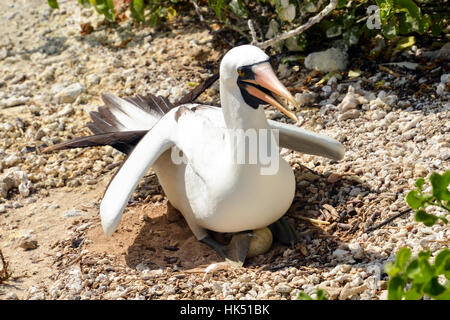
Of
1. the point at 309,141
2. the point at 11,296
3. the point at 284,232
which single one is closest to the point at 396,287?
the point at 284,232

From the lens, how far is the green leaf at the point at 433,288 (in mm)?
2836

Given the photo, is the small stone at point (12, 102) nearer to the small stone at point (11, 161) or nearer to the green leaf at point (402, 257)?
the small stone at point (11, 161)

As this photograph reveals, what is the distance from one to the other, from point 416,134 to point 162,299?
227 cm

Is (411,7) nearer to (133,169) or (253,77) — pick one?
(253,77)

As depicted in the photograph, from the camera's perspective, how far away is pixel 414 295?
284 cm

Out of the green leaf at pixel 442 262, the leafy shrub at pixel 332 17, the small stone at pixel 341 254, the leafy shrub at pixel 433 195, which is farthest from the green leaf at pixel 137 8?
the green leaf at pixel 442 262

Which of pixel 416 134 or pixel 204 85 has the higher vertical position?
pixel 204 85

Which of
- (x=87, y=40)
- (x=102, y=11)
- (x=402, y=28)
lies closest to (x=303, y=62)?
(x=402, y=28)

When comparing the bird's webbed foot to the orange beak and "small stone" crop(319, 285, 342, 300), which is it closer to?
"small stone" crop(319, 285, 342, 300)

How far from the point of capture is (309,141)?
16.3 feet

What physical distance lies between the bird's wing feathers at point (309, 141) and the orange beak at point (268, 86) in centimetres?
76

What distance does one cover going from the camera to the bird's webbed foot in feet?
15.4

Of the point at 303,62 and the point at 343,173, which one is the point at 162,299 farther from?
the point at 303,62

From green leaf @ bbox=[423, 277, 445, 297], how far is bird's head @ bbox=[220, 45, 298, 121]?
1469mm
